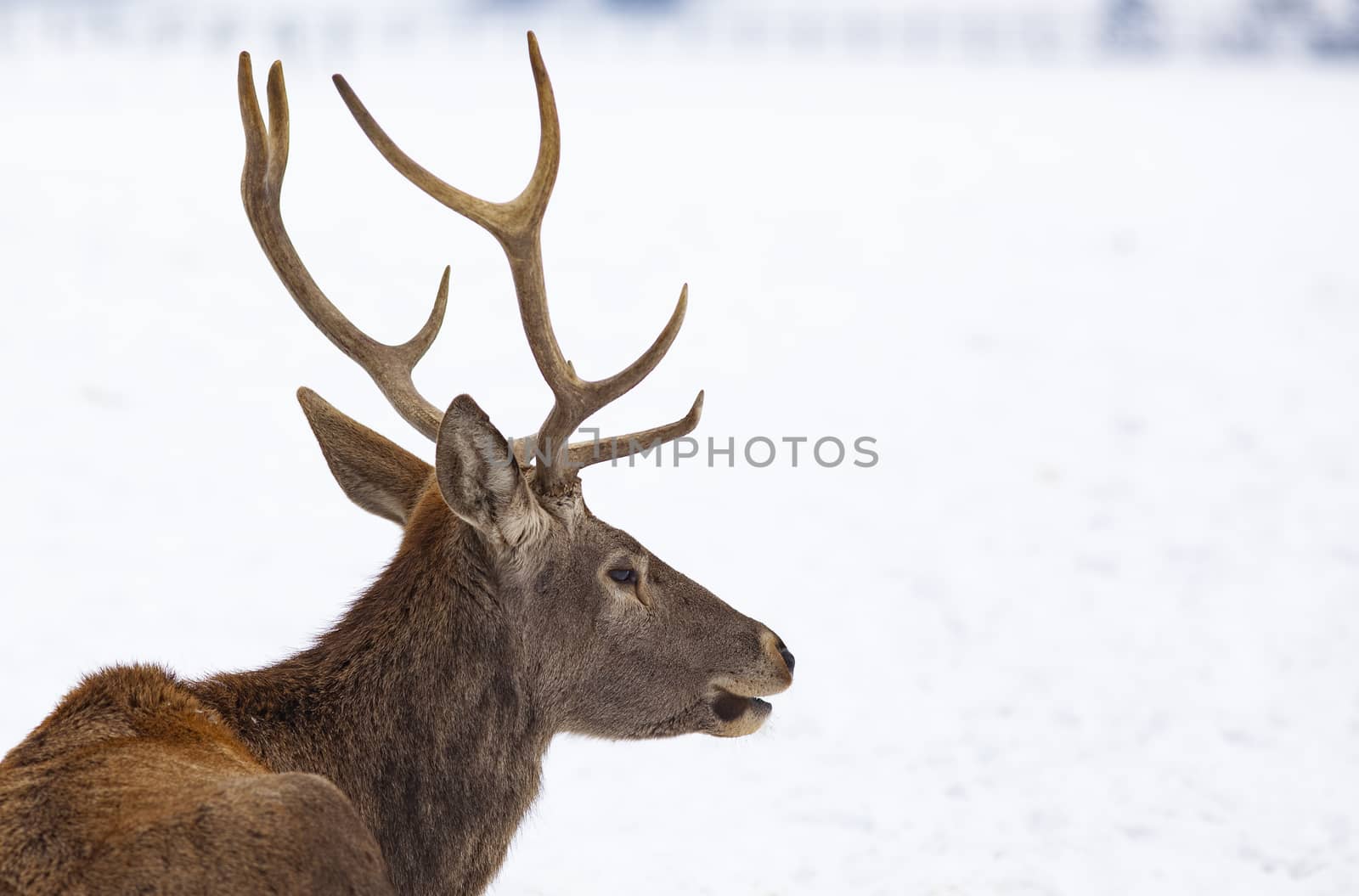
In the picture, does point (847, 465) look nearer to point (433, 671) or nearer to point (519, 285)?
point (519, 285)

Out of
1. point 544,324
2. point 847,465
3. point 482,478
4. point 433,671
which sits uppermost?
point 847,465

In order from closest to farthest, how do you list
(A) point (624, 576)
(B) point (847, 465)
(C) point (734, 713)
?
(A) point (624, 576) → (C) point (734, 713) → (B) point (847, 465)

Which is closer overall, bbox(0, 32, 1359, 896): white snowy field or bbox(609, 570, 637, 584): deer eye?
bbox(609, 570, 637, 584): deer eye

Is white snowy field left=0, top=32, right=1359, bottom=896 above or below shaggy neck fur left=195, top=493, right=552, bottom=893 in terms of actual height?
above

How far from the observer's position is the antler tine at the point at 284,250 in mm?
4086

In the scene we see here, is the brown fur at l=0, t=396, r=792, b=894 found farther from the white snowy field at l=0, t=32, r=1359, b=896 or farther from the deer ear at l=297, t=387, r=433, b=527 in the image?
the white snowy field at l=0, t=32, r=1359, b=896

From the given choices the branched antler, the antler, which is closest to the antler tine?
the branched antler

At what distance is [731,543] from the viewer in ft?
27.8

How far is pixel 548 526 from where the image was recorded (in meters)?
3.96

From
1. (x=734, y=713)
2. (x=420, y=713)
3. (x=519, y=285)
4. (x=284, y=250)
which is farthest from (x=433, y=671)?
(x=284, y=250)

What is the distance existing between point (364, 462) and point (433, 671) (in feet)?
2.58

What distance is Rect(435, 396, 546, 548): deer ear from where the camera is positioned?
3.55 m

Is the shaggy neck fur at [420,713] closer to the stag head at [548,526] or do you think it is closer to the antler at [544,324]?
the stag head at [548,526]

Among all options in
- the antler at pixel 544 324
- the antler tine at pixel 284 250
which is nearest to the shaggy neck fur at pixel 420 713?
the antler at pixel 544 324
